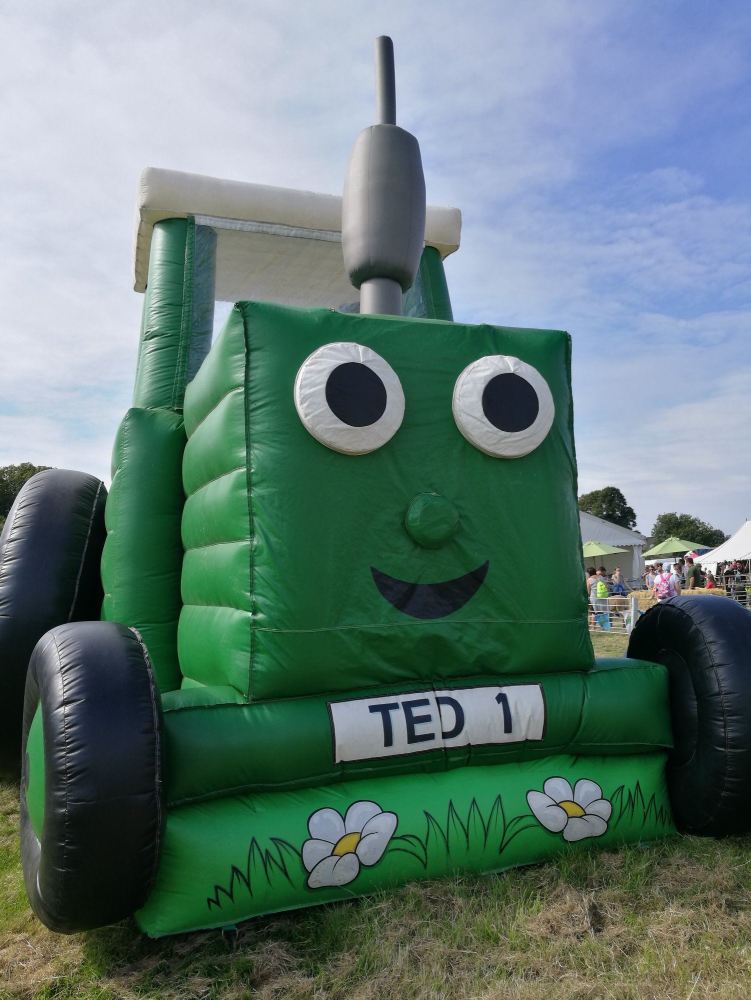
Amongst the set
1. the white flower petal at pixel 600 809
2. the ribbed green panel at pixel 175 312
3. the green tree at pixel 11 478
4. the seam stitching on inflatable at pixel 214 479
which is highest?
the green tree at pixel 11 478

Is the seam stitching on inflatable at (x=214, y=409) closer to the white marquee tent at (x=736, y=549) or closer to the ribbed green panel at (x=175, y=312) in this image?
the ribbed green panel at (x=175, y=312)

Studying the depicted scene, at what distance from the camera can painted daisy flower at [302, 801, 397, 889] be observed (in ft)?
6.37

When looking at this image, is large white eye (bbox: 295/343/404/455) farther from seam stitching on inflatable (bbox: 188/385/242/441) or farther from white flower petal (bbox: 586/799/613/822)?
white flower petal (bbox: 586/799/613/822)

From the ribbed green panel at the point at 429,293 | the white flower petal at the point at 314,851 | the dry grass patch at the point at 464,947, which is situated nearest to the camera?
the dry grass patch at the point at 464,947

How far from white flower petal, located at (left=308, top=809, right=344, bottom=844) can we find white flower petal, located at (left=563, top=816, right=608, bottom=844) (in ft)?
2.11

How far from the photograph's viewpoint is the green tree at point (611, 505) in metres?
47.8

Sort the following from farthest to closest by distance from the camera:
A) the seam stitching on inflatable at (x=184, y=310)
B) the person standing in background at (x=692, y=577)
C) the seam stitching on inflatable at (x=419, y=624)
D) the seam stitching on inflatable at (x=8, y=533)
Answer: the person standing in background at (x=692, y=577), the seam stitching on inflatable at (x=184, y=310), the seam stitching on inflatable at (x=8, y=533), the seam stitching on inflatable at (x=419, y=624)

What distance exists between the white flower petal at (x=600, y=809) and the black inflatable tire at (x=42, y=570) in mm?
1823

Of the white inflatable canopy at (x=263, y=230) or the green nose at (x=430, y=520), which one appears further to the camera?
the white inflatable canopy at (x=263, y=230)

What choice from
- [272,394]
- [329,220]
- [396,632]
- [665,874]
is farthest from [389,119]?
[665,874]

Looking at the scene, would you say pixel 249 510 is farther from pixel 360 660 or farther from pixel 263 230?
pixel 263 230

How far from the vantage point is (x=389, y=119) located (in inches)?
108

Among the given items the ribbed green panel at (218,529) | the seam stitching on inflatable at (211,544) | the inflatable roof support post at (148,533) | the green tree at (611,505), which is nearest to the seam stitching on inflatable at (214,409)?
the ribbed green panel at (218,529)

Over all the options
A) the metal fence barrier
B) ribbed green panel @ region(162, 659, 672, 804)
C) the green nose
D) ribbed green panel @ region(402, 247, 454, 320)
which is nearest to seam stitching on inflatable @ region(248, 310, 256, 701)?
ribbed green panel @ region(162, 659, 672, 804)
